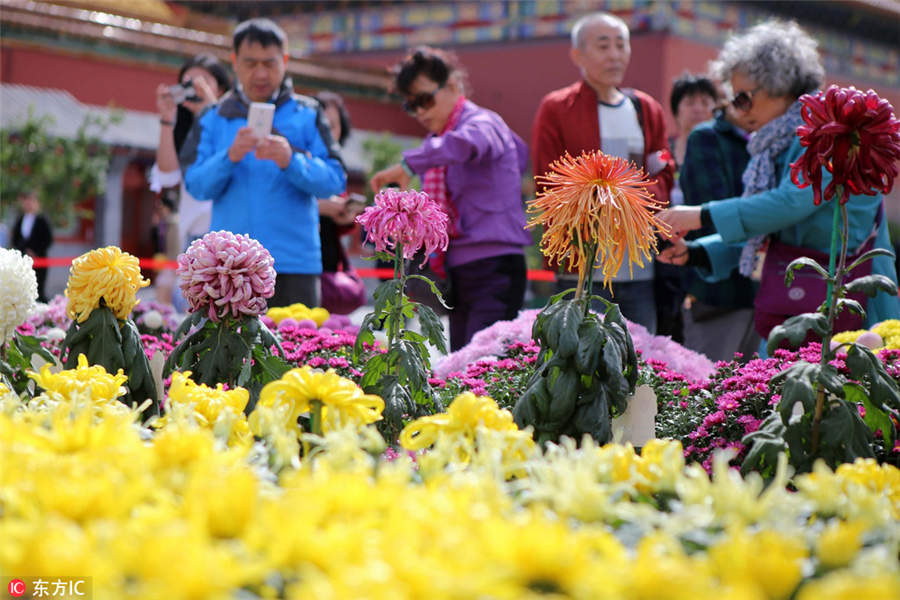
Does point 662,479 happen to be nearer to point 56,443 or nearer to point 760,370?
point 56,443

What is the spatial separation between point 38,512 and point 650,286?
352 centimetres

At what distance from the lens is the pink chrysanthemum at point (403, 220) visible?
258 cm

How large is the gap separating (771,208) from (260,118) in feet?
5.83

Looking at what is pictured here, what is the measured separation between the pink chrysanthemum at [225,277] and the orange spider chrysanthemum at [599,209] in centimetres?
65

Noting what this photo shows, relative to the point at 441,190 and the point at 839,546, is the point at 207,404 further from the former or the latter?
the point at 441,190

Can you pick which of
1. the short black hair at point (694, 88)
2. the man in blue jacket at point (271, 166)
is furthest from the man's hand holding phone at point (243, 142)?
the short black hair at point (694, 88)

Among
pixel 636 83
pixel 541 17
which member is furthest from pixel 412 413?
pixel 541 17

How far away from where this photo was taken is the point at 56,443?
4.13 feet

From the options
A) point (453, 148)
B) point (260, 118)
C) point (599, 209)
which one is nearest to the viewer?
point (599, 209)

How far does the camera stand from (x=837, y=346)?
199 cm

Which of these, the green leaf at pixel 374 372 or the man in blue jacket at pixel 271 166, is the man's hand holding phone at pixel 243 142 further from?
the green leaf at pixel 374 372

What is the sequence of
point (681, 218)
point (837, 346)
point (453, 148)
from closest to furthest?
1. point (837, 346)
2. point (681, 218)
3. point (453, 148)

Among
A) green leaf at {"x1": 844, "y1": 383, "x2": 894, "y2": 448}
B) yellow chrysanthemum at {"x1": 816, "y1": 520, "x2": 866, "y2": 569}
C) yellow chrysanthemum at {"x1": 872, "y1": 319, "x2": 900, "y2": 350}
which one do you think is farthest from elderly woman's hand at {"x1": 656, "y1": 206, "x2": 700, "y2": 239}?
yellow chrysanthemum at {"x1": 816, "y1": 520, "x2": 866, "y2": 569}

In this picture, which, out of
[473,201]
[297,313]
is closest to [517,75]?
[473,201]
